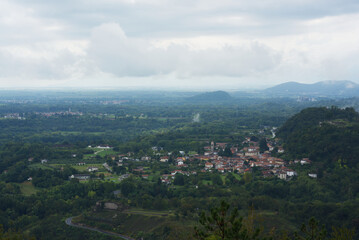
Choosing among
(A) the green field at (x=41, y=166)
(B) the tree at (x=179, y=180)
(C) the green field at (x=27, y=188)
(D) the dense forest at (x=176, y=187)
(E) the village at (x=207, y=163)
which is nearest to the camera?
(D) the dense forest at (x=176, y=187)

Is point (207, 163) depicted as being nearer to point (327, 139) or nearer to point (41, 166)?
point (327, 139)

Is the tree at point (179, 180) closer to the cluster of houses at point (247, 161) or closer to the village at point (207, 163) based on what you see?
the village at point (207, 163)

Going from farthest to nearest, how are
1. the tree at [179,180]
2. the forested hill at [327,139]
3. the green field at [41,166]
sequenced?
1. the green field at [41,166]
2. the forested hill at [327,139]
3. the tree at [179,180]

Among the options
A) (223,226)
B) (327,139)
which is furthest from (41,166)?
(223,226)

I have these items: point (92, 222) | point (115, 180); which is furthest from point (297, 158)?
point (92, 222)

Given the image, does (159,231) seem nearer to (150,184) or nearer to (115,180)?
(150,184)

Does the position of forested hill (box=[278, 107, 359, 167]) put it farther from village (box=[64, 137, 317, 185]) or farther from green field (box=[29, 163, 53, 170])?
Result: green field (box=[29, 163, 53, 170])

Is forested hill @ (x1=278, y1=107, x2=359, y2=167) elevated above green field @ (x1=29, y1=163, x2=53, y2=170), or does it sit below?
above

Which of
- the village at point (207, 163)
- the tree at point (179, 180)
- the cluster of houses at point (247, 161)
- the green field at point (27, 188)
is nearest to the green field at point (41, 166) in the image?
the village at point (207, 163)

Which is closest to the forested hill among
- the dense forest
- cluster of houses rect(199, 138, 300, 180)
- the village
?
the dense forest
